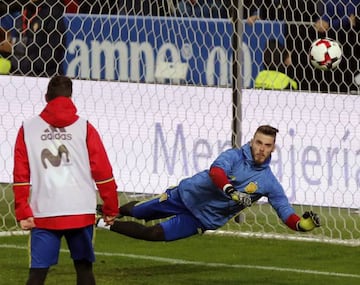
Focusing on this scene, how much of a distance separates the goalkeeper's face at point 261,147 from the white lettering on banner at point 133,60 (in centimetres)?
430

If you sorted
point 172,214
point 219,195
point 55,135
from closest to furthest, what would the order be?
point 55,135
point 219,195
point 172,214

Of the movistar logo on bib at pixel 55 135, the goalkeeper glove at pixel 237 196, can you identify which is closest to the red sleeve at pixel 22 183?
the movistar logo on bib at pixel 55 135

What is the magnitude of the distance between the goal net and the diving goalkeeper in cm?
236

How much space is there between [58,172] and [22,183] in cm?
23

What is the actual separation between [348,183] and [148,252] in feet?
8.82

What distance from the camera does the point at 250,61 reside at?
15156 millimetres

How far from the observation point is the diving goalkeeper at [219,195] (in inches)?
408

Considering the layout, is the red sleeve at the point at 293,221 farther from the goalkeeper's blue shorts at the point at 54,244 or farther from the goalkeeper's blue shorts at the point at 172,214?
the goalkeeper's blue shorts at the point at 54,244

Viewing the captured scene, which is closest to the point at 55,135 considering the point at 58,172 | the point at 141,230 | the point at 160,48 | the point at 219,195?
the point at 58,172

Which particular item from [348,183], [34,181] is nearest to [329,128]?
[348,183]

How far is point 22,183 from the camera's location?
8133 mm

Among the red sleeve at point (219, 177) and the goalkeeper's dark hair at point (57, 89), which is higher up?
the goalkeeper's dark hair at point (57, 89)

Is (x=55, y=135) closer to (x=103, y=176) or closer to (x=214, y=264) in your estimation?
(x=103, y=176)

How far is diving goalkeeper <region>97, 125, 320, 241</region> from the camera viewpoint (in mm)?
10359
